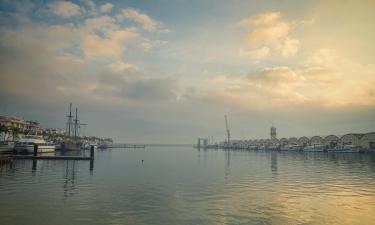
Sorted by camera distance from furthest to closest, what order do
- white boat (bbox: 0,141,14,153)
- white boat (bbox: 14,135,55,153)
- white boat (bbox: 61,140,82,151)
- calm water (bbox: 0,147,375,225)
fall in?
white boat (bbox: 61,140,82,151), white boat (bbox: 14,135,55,153), white boat (bbox: 0,141,14,153), calm water (bbox: 0,147,375,225)

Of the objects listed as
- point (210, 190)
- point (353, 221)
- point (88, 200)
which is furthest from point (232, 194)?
point (88, 200)

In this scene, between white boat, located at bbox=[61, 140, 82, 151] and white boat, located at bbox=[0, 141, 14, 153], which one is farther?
white boat, located at bbox=[61, 140, 82, 151]

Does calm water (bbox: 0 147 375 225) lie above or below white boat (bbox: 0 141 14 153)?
below

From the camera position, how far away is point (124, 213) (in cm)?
3172

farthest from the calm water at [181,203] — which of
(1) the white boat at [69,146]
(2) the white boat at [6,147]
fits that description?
(1) the white boat at [69,146]

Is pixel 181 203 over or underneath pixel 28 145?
underneath

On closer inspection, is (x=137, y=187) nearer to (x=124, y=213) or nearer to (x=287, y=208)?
(x=124, y=213)

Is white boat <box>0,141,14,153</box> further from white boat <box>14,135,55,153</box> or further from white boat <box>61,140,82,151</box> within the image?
white boat <box>61,140,82,151</box>

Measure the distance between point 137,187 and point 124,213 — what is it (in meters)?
18.2

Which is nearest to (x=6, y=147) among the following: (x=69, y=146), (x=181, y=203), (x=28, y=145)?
(x=28, y=145)

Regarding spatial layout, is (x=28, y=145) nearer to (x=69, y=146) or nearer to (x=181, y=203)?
(x=69, y=146)

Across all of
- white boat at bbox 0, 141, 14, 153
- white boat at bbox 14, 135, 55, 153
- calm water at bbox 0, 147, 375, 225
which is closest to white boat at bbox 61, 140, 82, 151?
white boat at bbox 14, 135, 55, 153

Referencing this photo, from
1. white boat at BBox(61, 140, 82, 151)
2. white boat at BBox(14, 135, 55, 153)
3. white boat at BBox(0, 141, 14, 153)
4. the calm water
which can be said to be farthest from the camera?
white boat at BBox(61, 140, 82, 151)

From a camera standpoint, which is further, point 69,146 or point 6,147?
point 69,146
